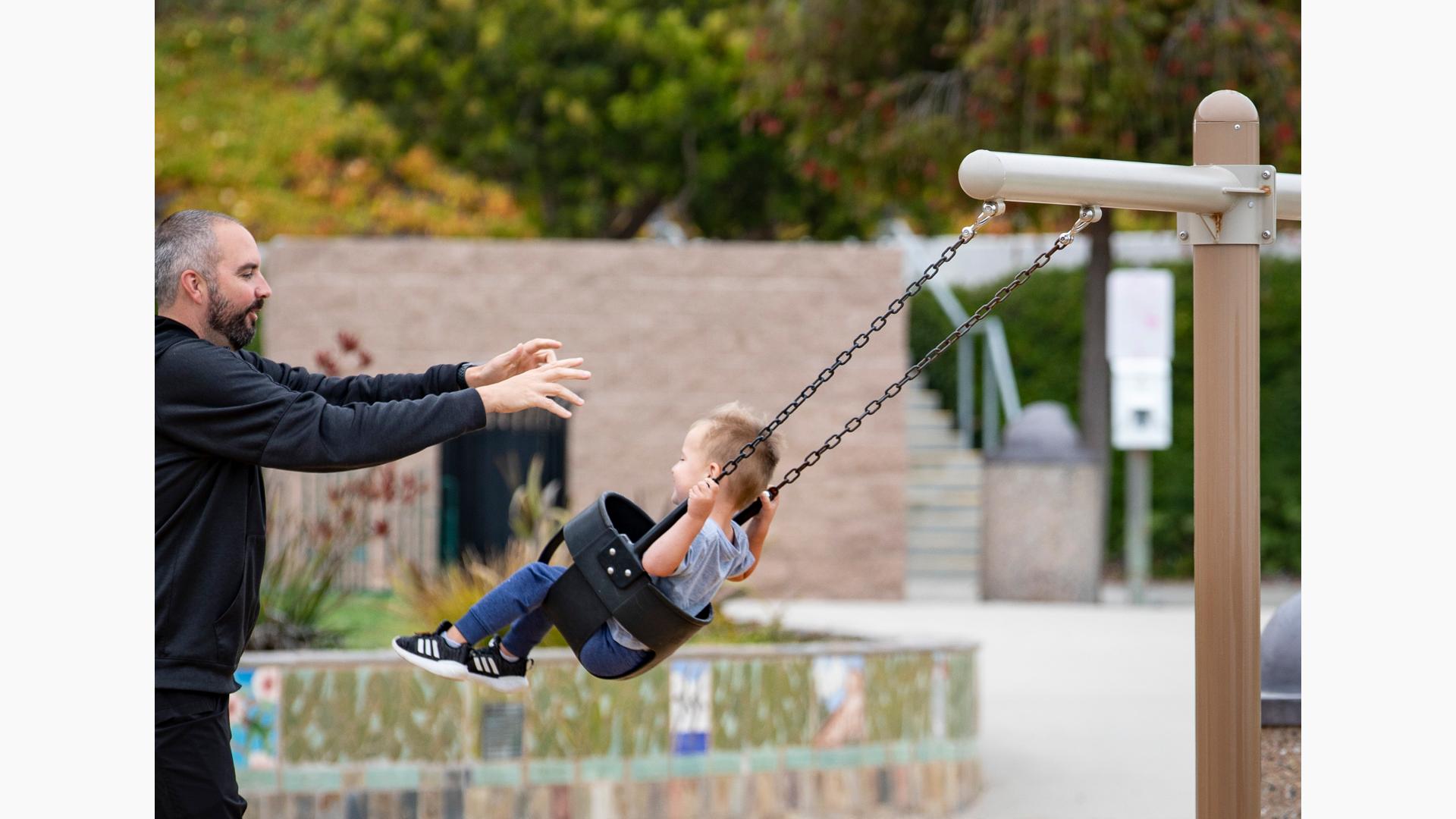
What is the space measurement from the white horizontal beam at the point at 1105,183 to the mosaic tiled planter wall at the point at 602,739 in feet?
11.5

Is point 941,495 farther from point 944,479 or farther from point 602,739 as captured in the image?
point 602,739

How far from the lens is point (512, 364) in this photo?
12.5 ft

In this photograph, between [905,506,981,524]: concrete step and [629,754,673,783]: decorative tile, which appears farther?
[905,506,981,524]: concrete step

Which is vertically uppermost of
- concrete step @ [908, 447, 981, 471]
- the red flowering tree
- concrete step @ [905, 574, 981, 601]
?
the red flowering tree

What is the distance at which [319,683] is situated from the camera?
20.8ft

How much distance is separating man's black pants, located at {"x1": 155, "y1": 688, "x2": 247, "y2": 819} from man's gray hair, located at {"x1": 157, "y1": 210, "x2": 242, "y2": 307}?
2.56 ft

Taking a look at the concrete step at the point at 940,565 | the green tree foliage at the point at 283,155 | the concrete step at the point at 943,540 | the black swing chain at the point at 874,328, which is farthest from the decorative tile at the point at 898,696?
the green tree foliage at the point at 283,155

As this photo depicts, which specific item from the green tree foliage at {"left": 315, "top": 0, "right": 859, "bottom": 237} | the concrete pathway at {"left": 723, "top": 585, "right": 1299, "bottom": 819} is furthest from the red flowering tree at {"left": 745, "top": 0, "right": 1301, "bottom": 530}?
the green tree foliage at {"left": 315, "top": 0, "right": 859, "bottom": 237}

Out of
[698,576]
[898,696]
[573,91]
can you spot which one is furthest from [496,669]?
[573,91]

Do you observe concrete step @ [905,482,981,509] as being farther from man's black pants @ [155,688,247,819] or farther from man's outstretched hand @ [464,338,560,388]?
man's black pants @ [155,688,247,819]

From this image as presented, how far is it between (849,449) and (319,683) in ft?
22.2

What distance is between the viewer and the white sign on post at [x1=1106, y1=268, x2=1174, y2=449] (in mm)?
12773

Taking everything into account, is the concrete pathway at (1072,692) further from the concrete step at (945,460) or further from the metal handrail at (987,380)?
the metal handrail at (987,380)

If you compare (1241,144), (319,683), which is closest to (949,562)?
(319,683)
